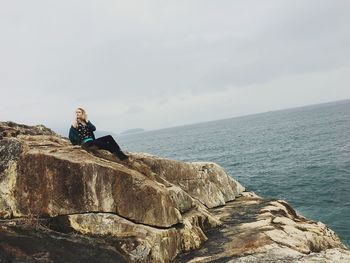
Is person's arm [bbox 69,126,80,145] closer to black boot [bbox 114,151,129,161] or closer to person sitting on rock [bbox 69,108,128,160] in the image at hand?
person sitting on rock [bbox 69,108,128,160]

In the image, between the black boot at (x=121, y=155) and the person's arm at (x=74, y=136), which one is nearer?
the black boot at (x=121, y=155)

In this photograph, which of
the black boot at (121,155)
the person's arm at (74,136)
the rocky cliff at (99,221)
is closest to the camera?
the rocky cliff at (99,221)

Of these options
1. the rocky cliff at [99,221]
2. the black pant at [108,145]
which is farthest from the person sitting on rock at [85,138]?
the rocky cliff at [99,221]

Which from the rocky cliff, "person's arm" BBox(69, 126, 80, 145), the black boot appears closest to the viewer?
the rocky cliff

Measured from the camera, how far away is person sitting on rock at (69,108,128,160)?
1636cm

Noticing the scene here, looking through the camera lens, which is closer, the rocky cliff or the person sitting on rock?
the rocky cliff

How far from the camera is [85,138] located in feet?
54.2

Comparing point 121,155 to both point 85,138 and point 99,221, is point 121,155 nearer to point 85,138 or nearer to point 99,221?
point 85,138

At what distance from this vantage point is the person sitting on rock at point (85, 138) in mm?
16359

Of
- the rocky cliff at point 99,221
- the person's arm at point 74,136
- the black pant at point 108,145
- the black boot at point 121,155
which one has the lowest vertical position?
the rocky cliff at point 99,221

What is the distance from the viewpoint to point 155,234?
45.4 ft

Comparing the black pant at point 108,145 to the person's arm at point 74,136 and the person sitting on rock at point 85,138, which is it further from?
the person's arm at point 74,136

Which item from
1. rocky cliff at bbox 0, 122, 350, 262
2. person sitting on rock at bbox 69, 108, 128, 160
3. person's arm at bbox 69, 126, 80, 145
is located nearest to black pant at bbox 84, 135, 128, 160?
person sitting on rock at bbox 69, 108, 128, 160

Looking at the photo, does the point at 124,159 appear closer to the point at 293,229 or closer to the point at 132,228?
the point at 132,228
